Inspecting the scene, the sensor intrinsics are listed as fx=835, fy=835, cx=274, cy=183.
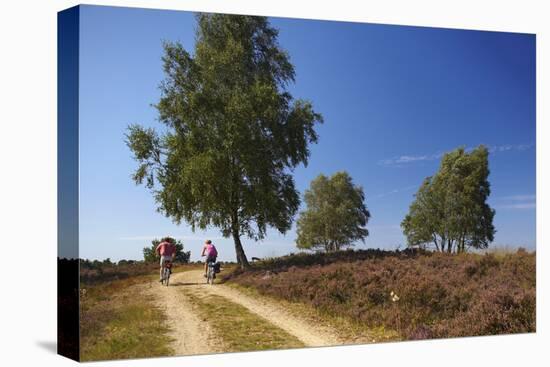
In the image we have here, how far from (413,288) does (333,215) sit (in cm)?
255

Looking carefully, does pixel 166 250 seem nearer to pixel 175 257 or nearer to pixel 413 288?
pixel 175 257

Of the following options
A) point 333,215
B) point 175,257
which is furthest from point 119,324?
point 333,215

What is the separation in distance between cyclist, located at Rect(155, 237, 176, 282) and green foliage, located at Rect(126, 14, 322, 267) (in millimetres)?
665

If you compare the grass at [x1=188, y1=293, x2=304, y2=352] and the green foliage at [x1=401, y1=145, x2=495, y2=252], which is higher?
the green foliage at [x1=401, y1=145, x2=495, y2=252]

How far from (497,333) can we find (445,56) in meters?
6.86

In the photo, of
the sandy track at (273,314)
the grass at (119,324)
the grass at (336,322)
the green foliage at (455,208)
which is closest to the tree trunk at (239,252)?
the grass at (336,322)

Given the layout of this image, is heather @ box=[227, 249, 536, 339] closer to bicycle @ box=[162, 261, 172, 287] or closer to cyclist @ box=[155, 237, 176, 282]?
bicycle @ box=[162, 261, 172, 287]

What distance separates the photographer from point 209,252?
18.4 metres

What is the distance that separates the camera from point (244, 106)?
19.0 meters

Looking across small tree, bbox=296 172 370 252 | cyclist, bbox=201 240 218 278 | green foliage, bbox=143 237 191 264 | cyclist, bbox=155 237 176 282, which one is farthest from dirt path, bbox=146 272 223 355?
small tree, bbox=296 172 370 252

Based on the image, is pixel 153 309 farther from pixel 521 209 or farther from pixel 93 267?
pixel 521 209

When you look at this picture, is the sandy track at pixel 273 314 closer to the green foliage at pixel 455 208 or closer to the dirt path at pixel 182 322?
the dirt path at pixel 182 322

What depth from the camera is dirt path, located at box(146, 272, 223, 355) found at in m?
17.0

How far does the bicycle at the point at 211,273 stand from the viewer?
18484mm
